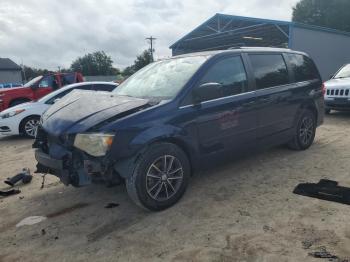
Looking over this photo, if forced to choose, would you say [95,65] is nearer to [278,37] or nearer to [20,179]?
[278,37]

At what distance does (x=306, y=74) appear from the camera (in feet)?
19.5

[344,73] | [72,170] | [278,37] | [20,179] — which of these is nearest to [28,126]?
[20,179]

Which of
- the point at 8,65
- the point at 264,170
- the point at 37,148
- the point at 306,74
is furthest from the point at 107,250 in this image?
the point at 8,65

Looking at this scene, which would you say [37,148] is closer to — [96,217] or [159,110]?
[96,217]

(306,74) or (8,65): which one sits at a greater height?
(8,65)

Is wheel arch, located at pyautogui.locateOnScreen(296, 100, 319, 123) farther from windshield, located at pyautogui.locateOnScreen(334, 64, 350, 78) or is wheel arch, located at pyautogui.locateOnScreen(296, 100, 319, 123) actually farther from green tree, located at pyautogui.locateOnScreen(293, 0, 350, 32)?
green tree, located at pyautogui.locateOnScreen(293, 0, 350, 32)

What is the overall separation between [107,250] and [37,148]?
6.09ft

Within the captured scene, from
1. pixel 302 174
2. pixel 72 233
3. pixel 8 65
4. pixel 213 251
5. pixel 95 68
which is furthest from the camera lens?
pixel 95 68

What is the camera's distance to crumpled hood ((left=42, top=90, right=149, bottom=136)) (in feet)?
11.9

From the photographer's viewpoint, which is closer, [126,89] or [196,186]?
[196,186]

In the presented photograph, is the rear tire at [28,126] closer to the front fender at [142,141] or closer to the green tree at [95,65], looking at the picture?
the front fender at [142,141]

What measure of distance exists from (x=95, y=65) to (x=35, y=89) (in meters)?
73.1

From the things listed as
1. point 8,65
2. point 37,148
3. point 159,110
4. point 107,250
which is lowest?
point 107,250

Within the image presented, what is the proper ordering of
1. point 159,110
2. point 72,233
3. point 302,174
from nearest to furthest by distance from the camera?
1. point 72,233
2. point 159,110
3. point 302,174
